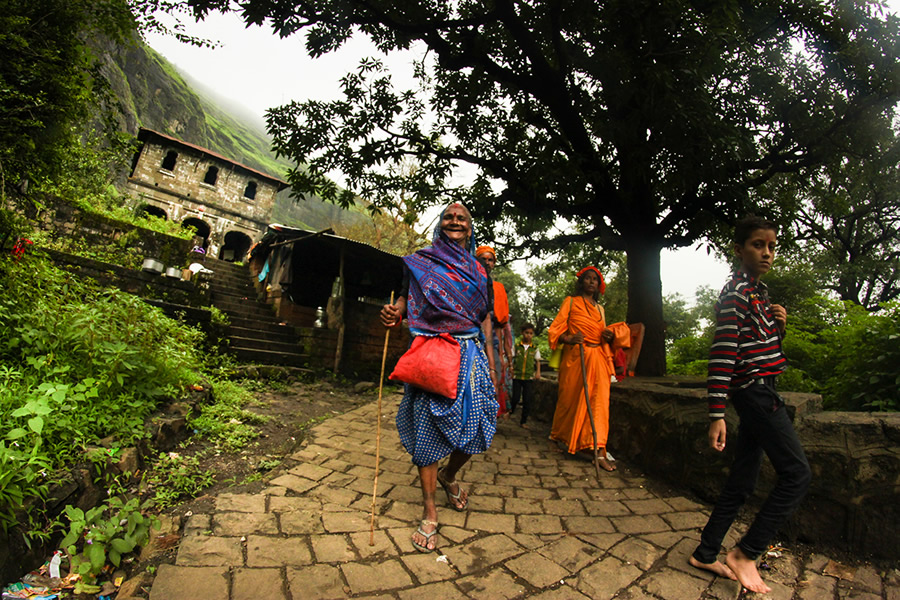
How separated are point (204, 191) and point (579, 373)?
91.5ft

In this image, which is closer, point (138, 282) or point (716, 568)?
point (716, 568)

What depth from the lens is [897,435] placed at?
87.7 inches

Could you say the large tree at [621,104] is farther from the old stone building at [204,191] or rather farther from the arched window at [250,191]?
the arched window at [250,191]

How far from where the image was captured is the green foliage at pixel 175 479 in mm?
2633

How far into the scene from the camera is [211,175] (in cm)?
2614

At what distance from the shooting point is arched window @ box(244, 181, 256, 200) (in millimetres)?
27453

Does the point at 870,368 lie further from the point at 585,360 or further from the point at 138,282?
the point at 138,282

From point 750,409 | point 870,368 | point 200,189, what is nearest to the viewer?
point 750,409

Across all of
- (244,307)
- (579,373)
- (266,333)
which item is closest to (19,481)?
(579,373)

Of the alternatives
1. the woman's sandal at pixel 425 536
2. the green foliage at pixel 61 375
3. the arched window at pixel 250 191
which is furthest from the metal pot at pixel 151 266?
the arched window at pixel 250 191

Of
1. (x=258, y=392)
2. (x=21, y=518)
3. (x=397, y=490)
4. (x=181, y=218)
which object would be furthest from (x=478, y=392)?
(x=181, y=218)

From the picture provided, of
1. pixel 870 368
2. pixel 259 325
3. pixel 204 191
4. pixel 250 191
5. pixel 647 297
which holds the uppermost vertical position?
pixel 250 191

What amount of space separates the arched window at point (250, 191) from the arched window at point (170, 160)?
4.06 metres

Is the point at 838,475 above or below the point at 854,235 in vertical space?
below
